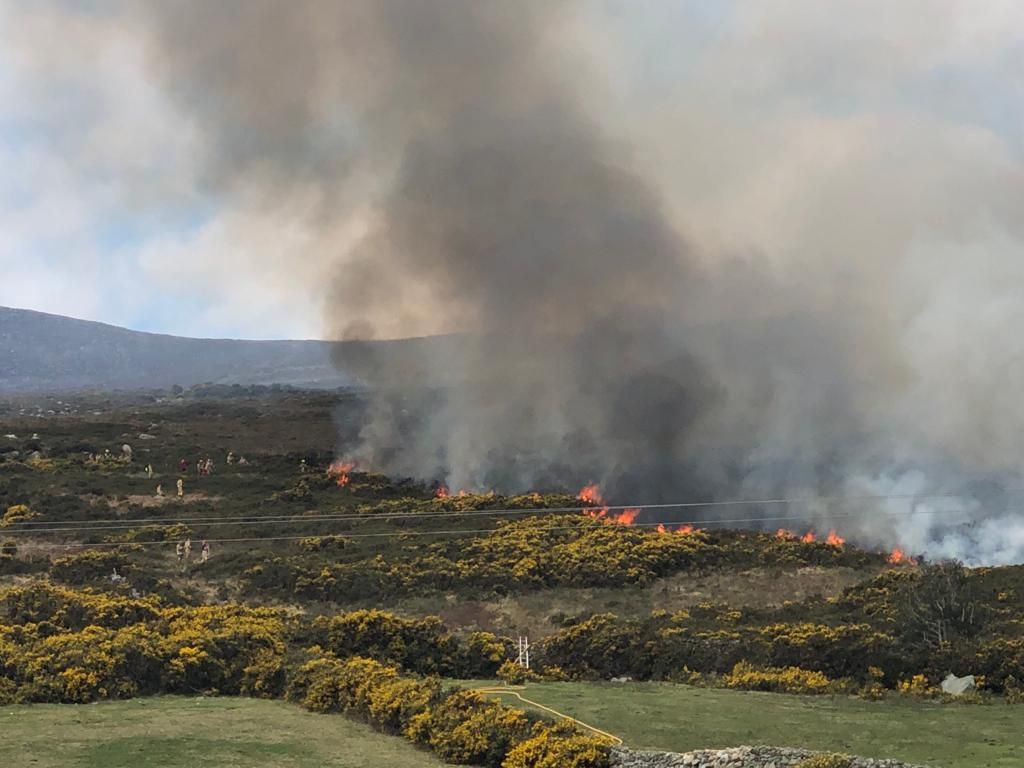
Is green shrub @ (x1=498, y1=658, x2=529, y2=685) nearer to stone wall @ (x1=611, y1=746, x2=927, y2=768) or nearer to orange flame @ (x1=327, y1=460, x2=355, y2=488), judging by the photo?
stone wall @ (x1=611, y1=746, x2=927, y2=768)

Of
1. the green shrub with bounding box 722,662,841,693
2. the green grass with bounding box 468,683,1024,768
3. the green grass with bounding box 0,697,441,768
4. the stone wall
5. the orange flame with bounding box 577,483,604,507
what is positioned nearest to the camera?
the stone wall

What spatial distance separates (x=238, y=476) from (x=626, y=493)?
90.5ft

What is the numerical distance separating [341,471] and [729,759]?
5861 centimetres

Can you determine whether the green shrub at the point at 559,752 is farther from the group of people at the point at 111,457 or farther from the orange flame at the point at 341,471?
the group of people at the point at 111,457

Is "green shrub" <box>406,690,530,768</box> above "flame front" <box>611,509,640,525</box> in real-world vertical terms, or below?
below

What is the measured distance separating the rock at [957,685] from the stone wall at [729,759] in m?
9.85

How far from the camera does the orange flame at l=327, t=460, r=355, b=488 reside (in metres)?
67.1

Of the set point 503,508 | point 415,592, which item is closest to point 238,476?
point 503,508

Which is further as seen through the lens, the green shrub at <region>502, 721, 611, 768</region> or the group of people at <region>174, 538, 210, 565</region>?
the group of people at <region>174, 538, 210, 565</region>

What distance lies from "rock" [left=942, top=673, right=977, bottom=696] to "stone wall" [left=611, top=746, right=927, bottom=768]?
388 inches

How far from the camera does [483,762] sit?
56.3ft

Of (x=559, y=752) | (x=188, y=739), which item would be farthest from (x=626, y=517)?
(x=188, y=739)

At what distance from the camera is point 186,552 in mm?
46188

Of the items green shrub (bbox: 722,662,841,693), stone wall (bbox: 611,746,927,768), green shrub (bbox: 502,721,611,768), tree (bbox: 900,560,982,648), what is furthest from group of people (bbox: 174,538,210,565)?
stone wall (bbox: 611,746,927,768)
